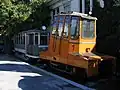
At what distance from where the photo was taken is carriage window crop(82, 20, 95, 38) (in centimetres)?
1582

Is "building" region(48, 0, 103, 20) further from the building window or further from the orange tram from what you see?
the orange tram

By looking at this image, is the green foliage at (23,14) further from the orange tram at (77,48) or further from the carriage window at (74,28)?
the carriage window at (74,28)

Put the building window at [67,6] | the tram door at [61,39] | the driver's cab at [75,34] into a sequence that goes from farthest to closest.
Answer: the building window at [67,6] < the tram door at [61,39] < the driver's cab at [75,34]

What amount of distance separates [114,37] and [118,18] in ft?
3.01

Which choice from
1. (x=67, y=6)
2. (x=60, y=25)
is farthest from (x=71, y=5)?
(x=60, y=25)

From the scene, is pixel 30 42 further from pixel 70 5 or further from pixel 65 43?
pixel 65 43

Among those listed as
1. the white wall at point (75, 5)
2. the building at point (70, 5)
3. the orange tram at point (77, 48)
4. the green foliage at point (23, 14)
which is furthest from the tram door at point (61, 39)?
the green foliage at point (23, 14)

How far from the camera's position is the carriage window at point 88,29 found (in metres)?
15.8

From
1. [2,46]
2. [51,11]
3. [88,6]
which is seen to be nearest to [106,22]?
[88,6]

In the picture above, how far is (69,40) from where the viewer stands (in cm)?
1575

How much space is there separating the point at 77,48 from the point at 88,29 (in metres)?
1.19

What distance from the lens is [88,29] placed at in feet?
52.7

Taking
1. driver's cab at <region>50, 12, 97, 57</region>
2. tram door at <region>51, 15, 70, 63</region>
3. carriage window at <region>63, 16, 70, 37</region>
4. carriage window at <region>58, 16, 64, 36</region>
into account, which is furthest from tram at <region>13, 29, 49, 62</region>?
carriage window at <region>63, 16, 70, 37</region>

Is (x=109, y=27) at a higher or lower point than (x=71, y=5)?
lower
